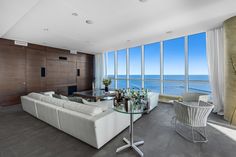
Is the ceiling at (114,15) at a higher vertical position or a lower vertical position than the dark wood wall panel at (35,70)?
higher

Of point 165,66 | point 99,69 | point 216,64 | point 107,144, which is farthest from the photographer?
point 99,69

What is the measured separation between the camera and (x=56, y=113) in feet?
8.87

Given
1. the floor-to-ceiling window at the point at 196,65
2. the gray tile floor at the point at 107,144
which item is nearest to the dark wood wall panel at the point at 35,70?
the gray tile floor at the point at 107,144

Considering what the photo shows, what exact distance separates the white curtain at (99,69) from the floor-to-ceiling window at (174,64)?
4252 millimetres

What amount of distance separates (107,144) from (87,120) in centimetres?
68

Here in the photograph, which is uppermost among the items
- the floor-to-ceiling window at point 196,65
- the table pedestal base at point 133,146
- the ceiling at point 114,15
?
the ceiling at point 114,15

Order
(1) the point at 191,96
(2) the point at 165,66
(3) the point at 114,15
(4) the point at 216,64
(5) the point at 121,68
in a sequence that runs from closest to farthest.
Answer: (3) the point at 114,15
(1) the point at 191,96
(4) the point at 216,64
(2) the point at 165,66
(5) the point at 121,68

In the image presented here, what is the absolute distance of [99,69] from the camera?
8.45 metres

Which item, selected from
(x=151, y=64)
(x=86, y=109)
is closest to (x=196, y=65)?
(x=151, y=64)

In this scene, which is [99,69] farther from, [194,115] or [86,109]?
[194,115]

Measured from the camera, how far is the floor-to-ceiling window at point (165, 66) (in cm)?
505

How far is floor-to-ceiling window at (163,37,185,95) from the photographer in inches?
208

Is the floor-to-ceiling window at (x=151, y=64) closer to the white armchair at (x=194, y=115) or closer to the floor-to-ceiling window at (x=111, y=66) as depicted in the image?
the floor-to-ceiling window at (x=111, y=66)

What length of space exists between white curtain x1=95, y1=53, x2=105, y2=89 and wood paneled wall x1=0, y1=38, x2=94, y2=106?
0.99 m
